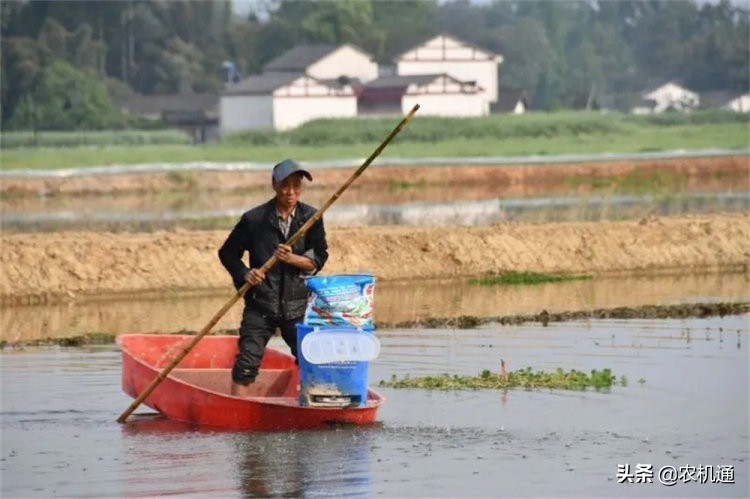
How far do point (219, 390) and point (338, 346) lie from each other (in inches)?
80.5

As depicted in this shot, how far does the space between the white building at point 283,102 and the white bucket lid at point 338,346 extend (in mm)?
67421

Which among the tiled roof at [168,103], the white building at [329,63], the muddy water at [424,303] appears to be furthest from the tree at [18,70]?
the muddy water at [424,303]

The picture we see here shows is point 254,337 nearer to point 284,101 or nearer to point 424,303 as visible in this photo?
point 424,303

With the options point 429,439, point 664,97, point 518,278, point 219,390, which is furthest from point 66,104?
point 429,439

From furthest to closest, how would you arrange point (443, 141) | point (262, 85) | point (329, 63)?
point (329, 63)
point (262, 85)
point (443, 141)

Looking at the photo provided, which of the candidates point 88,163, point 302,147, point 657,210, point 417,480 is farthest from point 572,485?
point 302,147

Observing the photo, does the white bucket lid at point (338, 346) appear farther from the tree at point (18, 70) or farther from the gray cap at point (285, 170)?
the tree at point (18, 70)

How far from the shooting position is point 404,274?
2441cm

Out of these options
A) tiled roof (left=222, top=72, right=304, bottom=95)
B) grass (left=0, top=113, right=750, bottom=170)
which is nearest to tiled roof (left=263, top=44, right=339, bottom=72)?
tiled roof (left=222, top=72, right=304, bottom=95)

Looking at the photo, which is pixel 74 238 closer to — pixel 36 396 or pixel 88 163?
pixel 36 396

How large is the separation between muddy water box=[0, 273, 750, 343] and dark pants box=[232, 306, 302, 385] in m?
5.72

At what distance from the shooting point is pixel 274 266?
1367 centimetres

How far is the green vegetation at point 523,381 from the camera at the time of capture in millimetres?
15242

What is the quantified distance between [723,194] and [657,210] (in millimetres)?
6606
